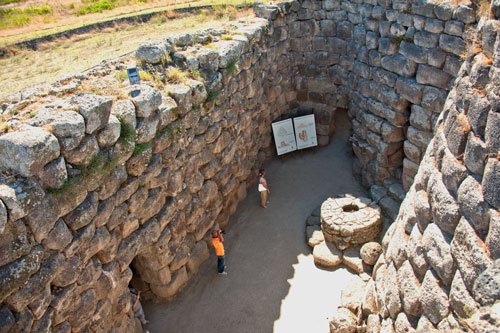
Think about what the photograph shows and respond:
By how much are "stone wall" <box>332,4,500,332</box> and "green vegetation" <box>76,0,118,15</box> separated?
561 inches

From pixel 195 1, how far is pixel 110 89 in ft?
38.7

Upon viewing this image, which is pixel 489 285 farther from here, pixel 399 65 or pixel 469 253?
pixel 399 65

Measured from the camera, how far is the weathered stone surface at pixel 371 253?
793 centimetres

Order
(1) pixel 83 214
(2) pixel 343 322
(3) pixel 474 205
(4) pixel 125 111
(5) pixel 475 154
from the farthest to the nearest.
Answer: (2) pixel 343 322
(4) pixel 125 111
(1) pixel 83 214
(5) pixel 475 154
(3) pixel 474 205

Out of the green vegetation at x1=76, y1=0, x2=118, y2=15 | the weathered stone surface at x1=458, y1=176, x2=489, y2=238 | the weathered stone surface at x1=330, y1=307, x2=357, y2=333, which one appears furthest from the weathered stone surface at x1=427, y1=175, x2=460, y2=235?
the green vegetation at x1=76, y1=0, x2=118, y2=15

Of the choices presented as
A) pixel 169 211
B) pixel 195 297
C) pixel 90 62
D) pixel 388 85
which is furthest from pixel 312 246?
pixel 90 62

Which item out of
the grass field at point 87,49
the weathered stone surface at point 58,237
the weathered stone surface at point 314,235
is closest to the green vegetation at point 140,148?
the weathered stone surface at point 58,237

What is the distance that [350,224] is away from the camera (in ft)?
27.9

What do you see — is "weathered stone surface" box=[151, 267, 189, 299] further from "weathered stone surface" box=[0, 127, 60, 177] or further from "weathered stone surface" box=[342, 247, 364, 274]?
"weathered stone surface" box=[0, 127, 60, 177]

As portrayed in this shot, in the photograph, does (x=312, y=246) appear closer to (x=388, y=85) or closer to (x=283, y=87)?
(x=388, y=85)

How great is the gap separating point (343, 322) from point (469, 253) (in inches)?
128

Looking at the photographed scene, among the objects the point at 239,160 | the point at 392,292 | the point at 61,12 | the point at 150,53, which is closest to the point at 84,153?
the point at 150,53

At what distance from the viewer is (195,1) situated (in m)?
16.7

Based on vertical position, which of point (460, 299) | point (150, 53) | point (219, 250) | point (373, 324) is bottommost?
point (219, 250)
